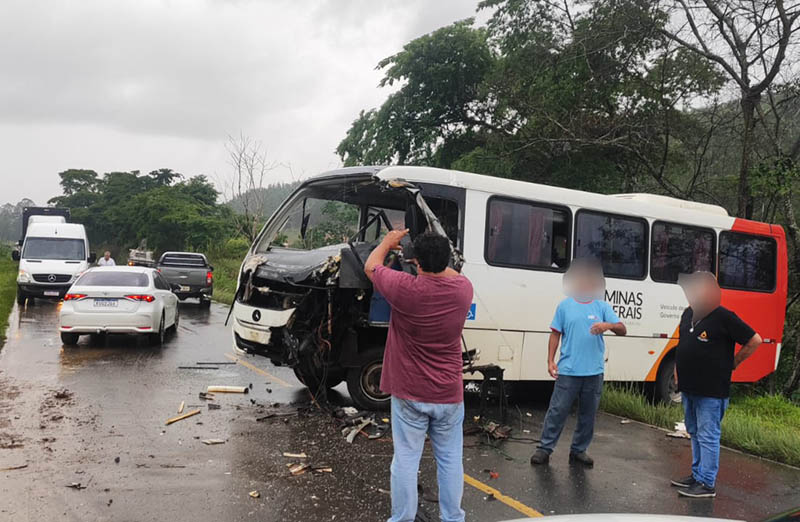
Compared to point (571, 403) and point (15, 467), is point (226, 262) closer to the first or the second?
point (15, 467)

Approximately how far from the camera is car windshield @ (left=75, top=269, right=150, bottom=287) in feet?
41.4

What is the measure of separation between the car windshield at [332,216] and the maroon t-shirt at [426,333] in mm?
4515

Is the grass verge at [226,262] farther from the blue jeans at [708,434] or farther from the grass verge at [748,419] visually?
the blue jeans at [708,434]

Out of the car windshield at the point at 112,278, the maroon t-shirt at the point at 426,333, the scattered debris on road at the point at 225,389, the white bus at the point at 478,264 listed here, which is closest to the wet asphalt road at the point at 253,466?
the scattered debris on road at the point at 225,389

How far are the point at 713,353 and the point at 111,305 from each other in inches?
407

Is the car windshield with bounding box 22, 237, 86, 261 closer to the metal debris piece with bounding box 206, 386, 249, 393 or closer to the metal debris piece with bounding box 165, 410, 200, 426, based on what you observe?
the metal debris piece with bounding box 206, 386, 249, 393

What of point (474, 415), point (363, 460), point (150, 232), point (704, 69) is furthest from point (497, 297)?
point (150, 232)

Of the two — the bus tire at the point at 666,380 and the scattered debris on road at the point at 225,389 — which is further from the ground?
the bus tire at the point at 666,380

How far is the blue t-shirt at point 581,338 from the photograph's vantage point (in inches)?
243

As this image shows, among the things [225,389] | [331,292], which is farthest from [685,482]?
[225,389]

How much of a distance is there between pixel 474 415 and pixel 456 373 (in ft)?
14.8

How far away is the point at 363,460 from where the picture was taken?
622 centimetres

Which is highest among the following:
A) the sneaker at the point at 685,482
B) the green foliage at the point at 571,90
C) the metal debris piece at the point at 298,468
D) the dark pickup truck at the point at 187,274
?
the green foliage at the point at 571,90

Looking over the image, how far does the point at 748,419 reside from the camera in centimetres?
844
